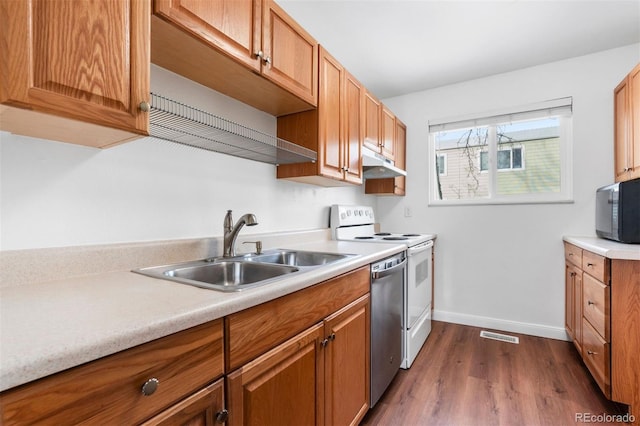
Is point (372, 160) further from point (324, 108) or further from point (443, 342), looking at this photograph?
point (443, 342)

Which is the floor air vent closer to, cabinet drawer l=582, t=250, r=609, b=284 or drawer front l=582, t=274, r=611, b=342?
drawer front l=582, t=274, r=611, b=342

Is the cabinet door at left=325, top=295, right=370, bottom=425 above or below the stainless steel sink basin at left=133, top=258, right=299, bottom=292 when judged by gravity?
below

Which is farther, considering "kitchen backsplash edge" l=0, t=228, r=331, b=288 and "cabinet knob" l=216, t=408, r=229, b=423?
"kitchen backsplash edge" l=0, t=228, r=331, b=288

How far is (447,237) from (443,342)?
41.2 inches

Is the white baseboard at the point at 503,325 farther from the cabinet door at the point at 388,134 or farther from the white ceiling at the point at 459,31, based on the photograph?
the white ceiling at the point at 459,31

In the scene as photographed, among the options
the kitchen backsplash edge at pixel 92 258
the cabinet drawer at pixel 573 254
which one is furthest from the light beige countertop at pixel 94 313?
the cabinet drawer at pixel 573 254

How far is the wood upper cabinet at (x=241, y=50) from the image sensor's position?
1075 mm

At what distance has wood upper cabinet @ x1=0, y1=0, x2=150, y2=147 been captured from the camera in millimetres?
681

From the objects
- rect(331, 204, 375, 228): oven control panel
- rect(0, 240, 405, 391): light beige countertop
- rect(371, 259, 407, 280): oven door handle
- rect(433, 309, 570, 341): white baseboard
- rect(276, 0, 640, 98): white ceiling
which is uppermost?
rect(276, 0, 640, 98): white ceiling

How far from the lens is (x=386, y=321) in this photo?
5.97 ft

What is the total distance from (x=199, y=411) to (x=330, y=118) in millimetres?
1665

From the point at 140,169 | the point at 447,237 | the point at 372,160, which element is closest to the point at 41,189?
the point at 140,169

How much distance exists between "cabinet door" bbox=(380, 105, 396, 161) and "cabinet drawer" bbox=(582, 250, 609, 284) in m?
1.61

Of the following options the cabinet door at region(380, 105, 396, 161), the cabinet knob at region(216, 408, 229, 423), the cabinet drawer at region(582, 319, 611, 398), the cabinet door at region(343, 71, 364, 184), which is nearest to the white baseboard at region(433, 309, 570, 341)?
the cabinet drawer at region(582, 319, 611, 398)
